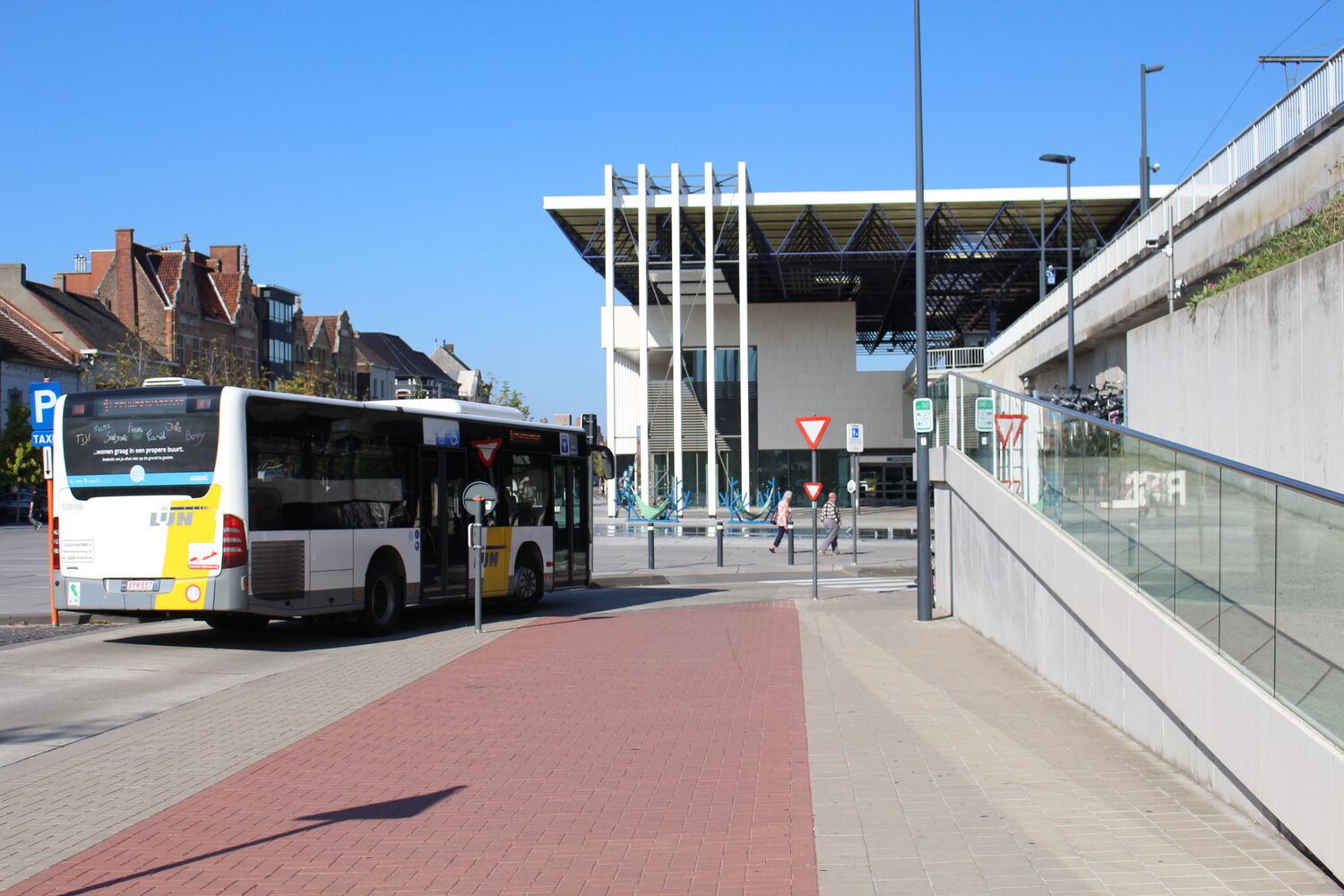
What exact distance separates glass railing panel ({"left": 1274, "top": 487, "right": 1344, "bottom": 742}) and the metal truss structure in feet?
142

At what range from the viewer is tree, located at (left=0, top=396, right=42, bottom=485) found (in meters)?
Answer: 62.4

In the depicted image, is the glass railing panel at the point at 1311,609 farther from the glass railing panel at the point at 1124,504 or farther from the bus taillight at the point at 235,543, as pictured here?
the bus taillight at the point at 235,543

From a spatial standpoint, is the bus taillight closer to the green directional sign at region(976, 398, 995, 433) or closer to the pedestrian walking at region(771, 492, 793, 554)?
the green directional sign at region(976, 398, 995, 433)

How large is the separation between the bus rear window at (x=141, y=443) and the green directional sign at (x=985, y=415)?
319 inches

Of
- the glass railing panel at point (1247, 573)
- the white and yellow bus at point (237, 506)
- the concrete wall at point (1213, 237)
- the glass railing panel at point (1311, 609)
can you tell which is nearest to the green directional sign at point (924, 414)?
the concrete wall at point (1213, 237)

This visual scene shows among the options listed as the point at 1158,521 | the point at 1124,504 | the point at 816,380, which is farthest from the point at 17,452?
the point at 1158,521

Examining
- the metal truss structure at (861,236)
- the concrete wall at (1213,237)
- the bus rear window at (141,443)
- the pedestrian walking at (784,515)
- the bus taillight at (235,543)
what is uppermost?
the metal truss structure at (861,236)

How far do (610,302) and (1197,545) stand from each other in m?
45.0

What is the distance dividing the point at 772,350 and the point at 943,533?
46377 millimetres

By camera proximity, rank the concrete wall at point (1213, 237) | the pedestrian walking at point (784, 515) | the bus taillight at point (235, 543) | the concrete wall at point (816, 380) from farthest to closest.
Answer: the concrete wall at point (816, 380)
the pedestrian walking at point (784, 515)
the concrete wall at point (1213, 237)
the bus taillight at point (235, 543)

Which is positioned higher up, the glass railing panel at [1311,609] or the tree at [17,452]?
the tree at [17,452]

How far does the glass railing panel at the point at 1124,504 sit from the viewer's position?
7.97 metres

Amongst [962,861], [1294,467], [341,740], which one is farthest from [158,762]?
[1294,467]

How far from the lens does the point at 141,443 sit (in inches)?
540
